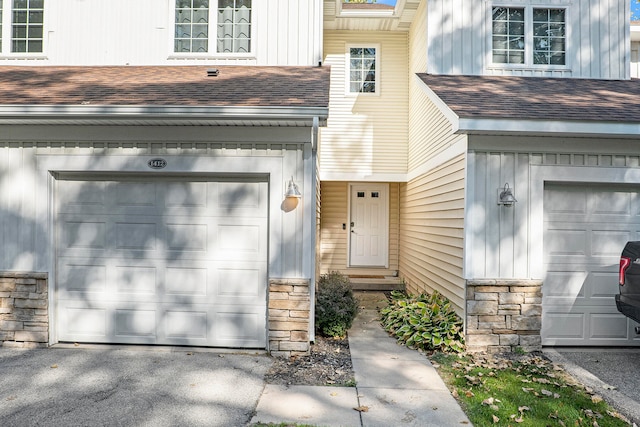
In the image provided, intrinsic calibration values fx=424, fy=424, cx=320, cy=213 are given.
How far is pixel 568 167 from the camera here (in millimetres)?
5199

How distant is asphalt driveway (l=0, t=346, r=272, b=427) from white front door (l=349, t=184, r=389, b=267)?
555 cm

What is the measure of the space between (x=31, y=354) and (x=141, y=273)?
1463 millimetres

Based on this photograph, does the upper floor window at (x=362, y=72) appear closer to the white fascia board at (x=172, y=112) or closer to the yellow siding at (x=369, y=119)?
the yellow siding at (x=369, y=119)

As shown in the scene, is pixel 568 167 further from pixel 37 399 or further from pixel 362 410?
pixel 37 399

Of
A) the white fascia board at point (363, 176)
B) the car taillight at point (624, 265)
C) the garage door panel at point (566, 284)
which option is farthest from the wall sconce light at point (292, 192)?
the white fascia board at point (363, 176)

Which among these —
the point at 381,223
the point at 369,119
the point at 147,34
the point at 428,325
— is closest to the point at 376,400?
the point at 428,325

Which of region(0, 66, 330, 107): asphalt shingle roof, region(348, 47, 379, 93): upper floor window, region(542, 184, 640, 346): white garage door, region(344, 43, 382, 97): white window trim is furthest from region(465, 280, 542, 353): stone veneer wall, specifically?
region(348, 47, 379, 93): upper floor window

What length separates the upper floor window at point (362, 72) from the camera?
367 inches

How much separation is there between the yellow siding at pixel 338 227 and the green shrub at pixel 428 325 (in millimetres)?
3697

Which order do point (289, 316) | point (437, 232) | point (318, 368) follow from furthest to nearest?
point (437, 232) → point (289, 316) → point (318, 368)

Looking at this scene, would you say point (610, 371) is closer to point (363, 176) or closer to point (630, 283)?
point (630, 283)

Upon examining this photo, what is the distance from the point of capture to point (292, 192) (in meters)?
4.81

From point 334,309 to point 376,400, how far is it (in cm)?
195

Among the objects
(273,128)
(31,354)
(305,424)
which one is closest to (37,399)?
(31,354)
